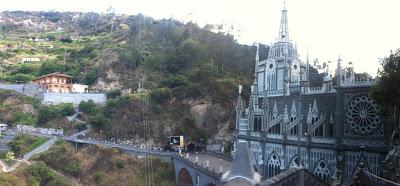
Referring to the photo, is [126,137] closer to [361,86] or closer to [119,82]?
[119,82]

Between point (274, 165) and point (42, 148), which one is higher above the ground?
point (274, 165)

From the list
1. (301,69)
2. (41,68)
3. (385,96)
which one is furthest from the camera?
(41,68)

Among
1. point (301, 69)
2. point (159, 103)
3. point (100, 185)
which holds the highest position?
point (301, 69)

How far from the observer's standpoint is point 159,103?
49.4 m

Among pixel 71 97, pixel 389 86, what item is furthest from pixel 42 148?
pixel 389 86

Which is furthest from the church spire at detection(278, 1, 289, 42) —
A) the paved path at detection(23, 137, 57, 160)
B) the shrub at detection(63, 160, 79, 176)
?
the paved path at detection(23, 137, 57, 160)

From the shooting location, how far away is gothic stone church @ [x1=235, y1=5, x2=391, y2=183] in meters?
25.1

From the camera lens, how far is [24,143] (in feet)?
138

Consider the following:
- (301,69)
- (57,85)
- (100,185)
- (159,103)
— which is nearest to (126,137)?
(159,103)

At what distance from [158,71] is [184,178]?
25.6m

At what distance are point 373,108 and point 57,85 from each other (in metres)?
45.7

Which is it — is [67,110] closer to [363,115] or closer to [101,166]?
[101,166]

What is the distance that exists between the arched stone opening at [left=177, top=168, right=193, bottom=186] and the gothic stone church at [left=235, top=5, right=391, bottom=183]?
18.1ft

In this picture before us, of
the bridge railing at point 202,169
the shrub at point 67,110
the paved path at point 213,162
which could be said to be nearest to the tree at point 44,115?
the shrub at point 67,110
